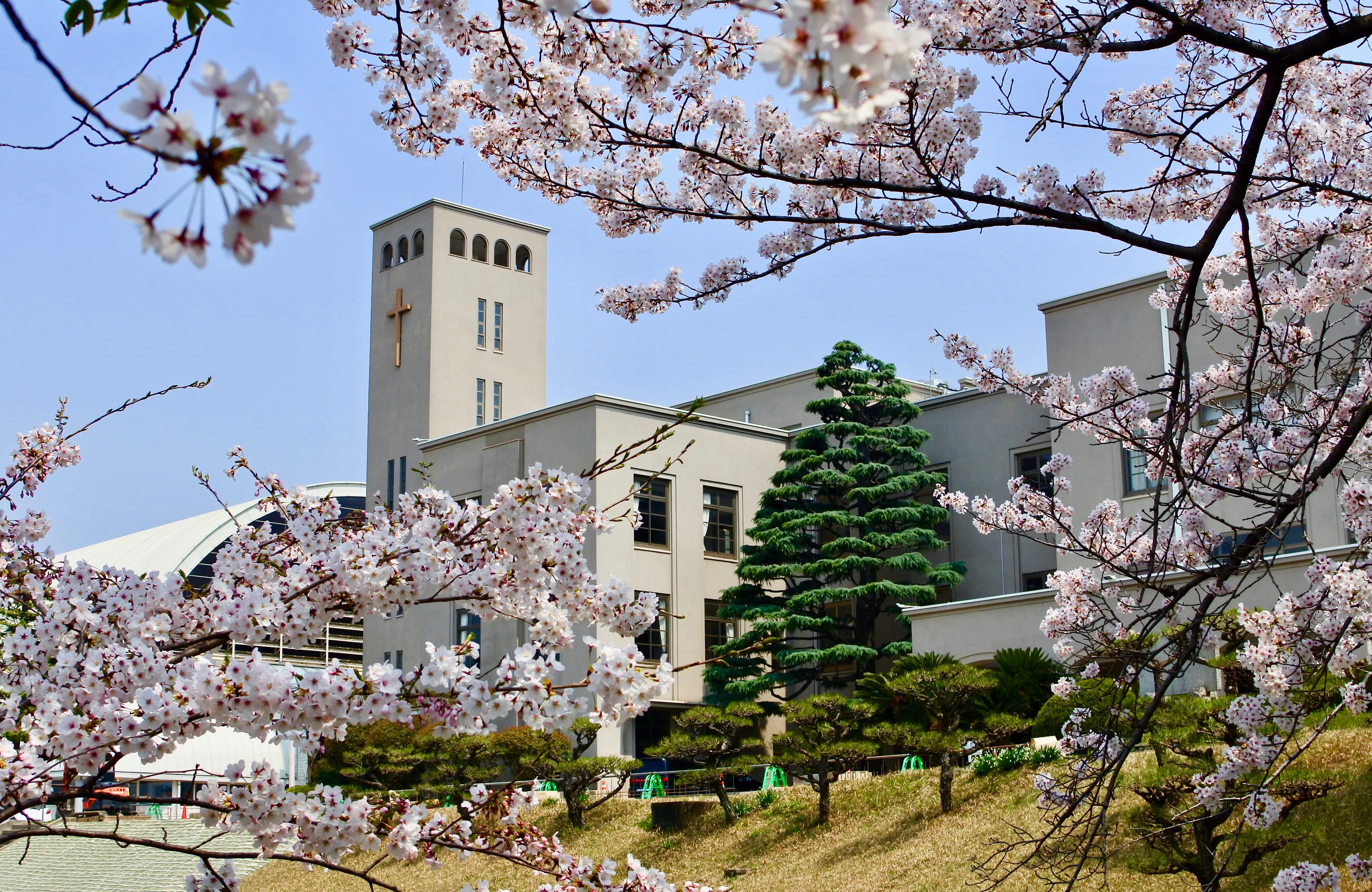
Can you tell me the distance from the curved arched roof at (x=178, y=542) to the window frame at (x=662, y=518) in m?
17.0

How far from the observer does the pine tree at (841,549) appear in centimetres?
2561

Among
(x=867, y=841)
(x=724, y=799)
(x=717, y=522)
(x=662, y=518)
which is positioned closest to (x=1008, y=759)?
(x=867, y=841)

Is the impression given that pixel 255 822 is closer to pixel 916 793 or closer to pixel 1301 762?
pixel 1301 762

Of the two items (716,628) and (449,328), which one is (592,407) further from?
(449,328)

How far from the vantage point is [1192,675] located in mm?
17141

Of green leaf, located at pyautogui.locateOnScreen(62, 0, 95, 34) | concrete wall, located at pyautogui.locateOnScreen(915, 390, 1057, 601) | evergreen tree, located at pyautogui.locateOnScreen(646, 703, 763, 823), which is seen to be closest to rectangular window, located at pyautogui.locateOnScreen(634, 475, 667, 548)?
concrete wall, located at pyautogui.locateOnScreen(915, 390, 1057, 601)

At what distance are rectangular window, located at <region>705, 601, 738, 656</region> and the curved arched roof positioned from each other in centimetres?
1761

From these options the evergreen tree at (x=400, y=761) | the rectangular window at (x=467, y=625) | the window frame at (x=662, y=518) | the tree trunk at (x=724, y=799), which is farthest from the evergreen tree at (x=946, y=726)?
the rectangular window at (x=467, y=625)

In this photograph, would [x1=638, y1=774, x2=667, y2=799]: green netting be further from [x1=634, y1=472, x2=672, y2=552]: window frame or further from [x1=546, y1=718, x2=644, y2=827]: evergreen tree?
[x1=634, y1=472, x2=672, y2=552]: window frame

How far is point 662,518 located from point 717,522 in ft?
5.33

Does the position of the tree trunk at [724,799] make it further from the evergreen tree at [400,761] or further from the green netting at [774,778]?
the evergreen tree at [400,761]

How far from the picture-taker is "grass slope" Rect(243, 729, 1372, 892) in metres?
12.0

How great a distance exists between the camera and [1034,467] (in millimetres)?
27844

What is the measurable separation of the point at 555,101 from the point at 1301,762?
1130cm
